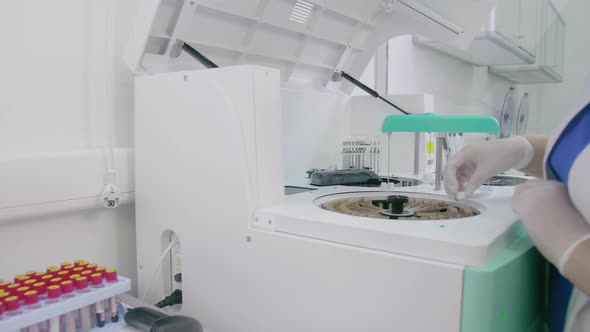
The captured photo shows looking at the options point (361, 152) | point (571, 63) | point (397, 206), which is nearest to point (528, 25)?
point (571, 63)

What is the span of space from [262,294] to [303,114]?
610 millimetres

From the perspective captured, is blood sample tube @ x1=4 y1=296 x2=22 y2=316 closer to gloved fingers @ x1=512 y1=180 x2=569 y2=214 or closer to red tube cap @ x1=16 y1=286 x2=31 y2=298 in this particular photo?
red tube cap @ x1=16 y1=286 x2=31 y2=298

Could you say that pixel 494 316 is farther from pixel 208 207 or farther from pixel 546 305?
pixel 208 207

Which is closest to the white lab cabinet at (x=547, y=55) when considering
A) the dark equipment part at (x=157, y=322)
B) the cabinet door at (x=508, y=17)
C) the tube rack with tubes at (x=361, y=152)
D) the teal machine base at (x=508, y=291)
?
the cabinet door at (x=508, y=17)

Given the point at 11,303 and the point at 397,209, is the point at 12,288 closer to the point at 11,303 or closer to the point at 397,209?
the point at 11,303

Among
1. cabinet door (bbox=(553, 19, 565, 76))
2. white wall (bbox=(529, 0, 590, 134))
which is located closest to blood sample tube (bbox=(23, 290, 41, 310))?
cabinet door (bbox=(553, 19, 565, 76))

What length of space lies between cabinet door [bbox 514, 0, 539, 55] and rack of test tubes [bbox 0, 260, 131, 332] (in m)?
2.83

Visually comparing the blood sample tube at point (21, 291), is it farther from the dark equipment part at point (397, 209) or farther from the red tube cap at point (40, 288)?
the dark equipment part at point (397, 209)

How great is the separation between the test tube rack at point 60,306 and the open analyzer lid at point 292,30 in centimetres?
44

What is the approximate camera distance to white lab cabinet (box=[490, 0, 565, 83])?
3.11m

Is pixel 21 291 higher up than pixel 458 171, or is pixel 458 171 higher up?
pixel 458 171

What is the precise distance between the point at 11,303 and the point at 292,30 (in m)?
0.77

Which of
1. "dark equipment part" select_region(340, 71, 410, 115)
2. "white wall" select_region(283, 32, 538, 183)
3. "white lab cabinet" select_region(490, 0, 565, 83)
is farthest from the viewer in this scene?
"white lab cabinet" select_region(490, 0, 565, 83)

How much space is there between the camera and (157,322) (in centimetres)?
60
